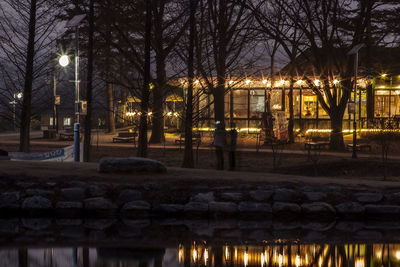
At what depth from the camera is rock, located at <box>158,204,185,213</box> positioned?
10.7m

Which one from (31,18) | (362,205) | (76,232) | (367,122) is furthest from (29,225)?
(367,122)

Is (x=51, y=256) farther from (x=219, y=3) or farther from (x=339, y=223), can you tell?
(x=219, y=3)

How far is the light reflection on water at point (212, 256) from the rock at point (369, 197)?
334 centimetres

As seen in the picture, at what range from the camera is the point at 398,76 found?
4028cm

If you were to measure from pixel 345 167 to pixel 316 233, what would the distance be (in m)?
10.6

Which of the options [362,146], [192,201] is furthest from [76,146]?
[362,146]

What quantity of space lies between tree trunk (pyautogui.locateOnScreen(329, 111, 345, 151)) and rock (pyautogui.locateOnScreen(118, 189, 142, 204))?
1809cm

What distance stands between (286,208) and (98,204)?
144 inches

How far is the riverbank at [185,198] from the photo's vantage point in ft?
35.0

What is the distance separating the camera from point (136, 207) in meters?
10.7

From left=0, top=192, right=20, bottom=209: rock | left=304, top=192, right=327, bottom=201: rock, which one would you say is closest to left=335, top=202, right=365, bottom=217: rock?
left=304, top=192, right=327, bottom=201: rock

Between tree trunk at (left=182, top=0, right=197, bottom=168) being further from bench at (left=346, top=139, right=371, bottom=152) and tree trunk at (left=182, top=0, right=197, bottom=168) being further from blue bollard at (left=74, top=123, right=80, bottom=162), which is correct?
bench at (left=346, top=139, right=371, bottom=152)

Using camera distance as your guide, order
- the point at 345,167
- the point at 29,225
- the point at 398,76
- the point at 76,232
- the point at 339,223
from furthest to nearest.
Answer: the point at 398,76 < the point at 345,167 < the point at 339,223 < the point at 29,225 < the point at 76,232

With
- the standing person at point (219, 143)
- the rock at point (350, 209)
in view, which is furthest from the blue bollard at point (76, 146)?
the rock at point (350, 209)
